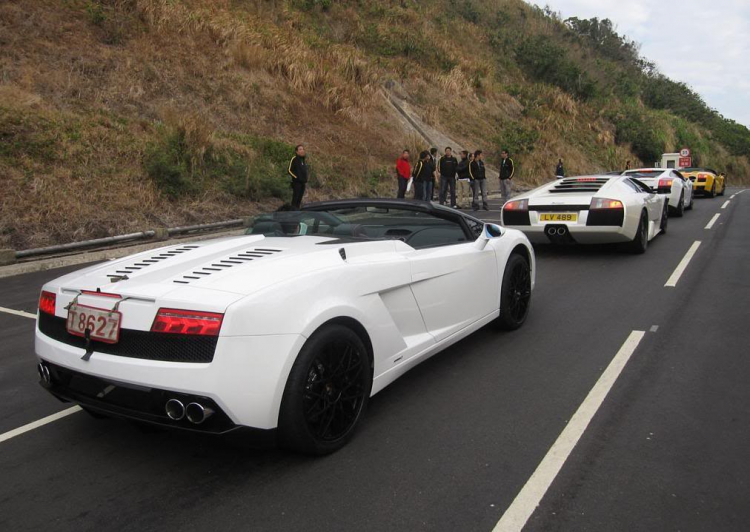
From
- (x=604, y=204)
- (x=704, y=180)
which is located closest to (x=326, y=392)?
(x=604, y=204)

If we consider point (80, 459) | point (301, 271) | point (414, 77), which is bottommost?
point (80, 459)

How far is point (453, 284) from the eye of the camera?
14.0 ft

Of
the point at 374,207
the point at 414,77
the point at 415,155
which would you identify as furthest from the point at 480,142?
the point at 374,207

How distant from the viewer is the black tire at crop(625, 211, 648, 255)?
9.11 m

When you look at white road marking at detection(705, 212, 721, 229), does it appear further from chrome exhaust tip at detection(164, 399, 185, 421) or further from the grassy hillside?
chrome exhaust tip at detection(164, 399, 185, 421)

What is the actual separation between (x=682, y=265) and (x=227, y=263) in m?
7.17

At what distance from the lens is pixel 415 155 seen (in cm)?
2319

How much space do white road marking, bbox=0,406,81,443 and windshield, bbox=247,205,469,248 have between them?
163 cm

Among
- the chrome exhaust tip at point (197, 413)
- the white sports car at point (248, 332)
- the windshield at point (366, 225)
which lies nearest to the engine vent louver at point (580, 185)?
the windshield at point (366, 225)

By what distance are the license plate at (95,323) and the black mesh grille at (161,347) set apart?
0.11 feet

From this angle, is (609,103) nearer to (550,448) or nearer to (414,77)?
(414,77)

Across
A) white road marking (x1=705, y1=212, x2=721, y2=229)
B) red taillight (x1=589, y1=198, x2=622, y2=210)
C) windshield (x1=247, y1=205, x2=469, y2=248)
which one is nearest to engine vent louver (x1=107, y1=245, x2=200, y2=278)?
windshield (x1=247, y1=205, x2=469, y2=248)

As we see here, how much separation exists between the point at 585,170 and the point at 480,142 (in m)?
8.74

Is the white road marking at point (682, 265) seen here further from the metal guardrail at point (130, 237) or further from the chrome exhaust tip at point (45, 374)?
the metal guardrail at point (130, 237)
